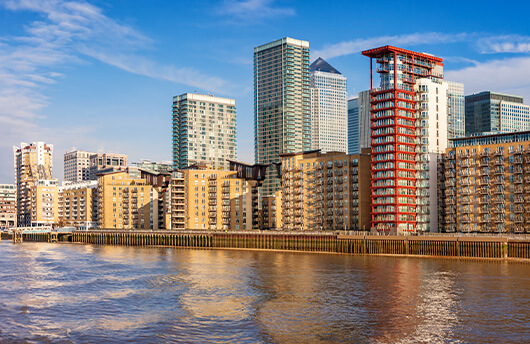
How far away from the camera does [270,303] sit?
260ft

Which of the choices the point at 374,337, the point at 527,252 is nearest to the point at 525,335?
the point at 374,337

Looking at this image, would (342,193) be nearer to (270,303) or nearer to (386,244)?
(386,244)

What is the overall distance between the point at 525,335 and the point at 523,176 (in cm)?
9706

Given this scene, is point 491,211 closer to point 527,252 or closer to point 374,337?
point 527,252

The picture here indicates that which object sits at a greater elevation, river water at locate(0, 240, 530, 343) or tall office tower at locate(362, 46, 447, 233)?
tall office tower at locate(362, 46, 447, 233)

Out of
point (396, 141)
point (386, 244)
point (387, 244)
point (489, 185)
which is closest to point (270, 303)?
point (387, 244)

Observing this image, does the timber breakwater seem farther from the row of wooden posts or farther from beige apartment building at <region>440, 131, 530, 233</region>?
beige apartment building at <region>440, 131, 530, 233</region>

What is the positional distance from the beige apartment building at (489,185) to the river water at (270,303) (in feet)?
96.0

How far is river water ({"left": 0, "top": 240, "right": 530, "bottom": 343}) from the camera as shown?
62.7m

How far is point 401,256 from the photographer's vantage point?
147m

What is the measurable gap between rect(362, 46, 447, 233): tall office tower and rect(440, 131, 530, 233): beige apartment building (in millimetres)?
9826

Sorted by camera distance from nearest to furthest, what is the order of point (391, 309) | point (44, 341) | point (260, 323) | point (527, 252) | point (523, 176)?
point (44, 341) < point (260, 323) < point (391, 309) < point (527, 252) < point (523, 176)

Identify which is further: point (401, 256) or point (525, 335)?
point (401, 256)

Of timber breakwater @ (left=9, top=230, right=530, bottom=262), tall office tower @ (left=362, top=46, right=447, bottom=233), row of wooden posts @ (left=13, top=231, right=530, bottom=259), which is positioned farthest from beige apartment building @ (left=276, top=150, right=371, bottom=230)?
row of wooden posts @ (left=13, top=231, right=530, bottom=259)
